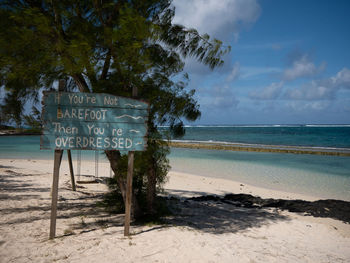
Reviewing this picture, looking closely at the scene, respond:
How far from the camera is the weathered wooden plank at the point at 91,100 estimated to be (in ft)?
15.1

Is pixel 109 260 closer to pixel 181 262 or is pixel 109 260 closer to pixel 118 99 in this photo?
pixel 181 262

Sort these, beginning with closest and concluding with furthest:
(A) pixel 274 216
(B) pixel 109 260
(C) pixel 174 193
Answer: (B) pixel 109 260 → (A) pixel 274 216 → (C) pixel 174 193

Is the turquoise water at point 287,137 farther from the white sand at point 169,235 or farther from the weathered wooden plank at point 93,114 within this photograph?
the weathered wooden plank at point 93,114

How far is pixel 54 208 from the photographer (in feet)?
15.3

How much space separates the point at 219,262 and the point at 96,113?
10.9ft

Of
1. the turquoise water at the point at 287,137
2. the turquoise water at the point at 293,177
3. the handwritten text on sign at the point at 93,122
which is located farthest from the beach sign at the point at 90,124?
the turquoise water at the point at 287,137

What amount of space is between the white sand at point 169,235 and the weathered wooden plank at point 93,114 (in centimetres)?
219

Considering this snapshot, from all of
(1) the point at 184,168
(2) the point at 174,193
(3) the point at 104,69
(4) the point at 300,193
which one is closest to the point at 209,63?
(3) the point at 104,69

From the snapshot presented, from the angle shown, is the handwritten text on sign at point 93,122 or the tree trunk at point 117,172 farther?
the tree trunk at point 117,172

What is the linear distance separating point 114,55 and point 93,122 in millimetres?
1559

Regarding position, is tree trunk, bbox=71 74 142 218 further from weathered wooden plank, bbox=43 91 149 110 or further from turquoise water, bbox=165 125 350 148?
turquoise water, bbox=165 125 350 148

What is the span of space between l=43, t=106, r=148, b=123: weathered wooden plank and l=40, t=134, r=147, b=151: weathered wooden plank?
0.33m

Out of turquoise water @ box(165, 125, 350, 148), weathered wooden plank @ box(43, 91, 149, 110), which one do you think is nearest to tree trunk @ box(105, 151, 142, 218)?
weathered wooden plank @ box(43, 91, 149, 110)

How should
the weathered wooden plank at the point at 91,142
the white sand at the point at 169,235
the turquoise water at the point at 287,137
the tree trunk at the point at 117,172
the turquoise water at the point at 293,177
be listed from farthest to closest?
the turquoise water at the point at 287,137
the turquoise water at the point at 293,177
the tree trunk at the point at 117,172
the weathered wooden plank at the point at 91,142
the white sand at the point at 169,235
